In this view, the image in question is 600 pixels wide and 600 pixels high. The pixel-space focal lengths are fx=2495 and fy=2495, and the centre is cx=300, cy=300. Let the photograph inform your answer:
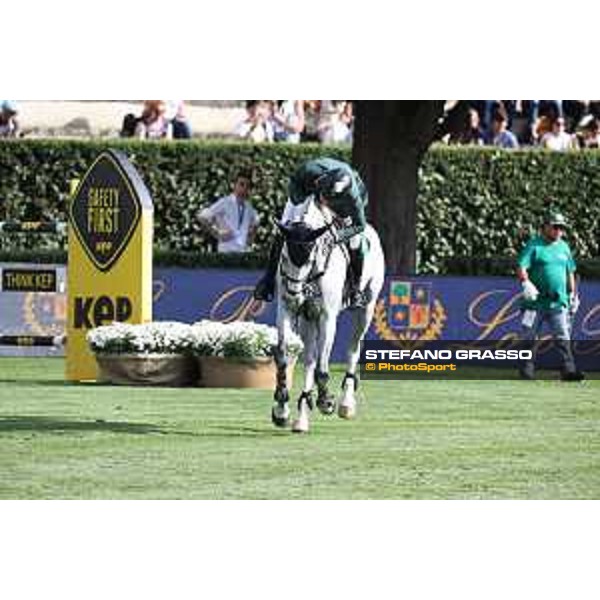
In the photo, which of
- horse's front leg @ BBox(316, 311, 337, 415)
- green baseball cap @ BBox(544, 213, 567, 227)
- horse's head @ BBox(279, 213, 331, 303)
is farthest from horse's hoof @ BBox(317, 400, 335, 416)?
green baseball cap @ BBox(544, 213, 567, 227)

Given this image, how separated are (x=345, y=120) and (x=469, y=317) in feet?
4.07

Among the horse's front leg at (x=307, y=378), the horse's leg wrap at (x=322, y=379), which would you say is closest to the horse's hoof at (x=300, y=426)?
the horse's front leg at (x=307, y=378)

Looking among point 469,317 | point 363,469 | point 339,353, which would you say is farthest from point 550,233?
point 363,469

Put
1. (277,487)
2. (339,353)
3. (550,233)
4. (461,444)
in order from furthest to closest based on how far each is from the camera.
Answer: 1. (550,233)
2. (339,353)
3. (461,444)
4. (277,487)

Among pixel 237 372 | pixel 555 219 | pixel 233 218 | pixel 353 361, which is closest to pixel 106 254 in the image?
pixel 233 218

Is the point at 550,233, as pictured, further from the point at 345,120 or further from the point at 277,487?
the point at 277,487

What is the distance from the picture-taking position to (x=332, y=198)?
1209cm

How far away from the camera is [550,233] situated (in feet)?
43.1

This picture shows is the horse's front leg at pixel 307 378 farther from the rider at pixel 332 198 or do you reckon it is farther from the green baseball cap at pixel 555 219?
the green baseball cap at pixel 555 219

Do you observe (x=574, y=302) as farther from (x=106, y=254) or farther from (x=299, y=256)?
(x=106, y=254)

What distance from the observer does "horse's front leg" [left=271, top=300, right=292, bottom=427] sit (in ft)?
39.5

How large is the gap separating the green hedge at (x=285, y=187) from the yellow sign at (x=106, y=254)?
118 mm

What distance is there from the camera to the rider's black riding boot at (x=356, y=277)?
12.6 meters

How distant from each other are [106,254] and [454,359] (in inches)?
101
